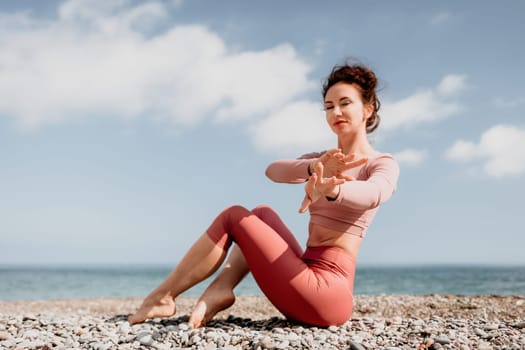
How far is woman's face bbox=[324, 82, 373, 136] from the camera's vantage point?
4.74 m

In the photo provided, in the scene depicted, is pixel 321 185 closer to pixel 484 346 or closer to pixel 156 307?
pixel 484 346

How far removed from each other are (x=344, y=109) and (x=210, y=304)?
7.77 ft

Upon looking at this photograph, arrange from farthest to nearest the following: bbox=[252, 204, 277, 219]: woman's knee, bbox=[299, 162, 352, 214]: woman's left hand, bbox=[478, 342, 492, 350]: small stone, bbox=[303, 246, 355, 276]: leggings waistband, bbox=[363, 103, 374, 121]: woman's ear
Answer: bbox=[252, 204, 277, 219]: woman's knee → bbox=[363, 103, 374, 121]: woman's ear → bbox=[303, 246, 355, 276]: leggings waistband → bbox=[478, 342, 492, 350]: small stone → bbox=[299, 162, 352, 214]: woman's left hand

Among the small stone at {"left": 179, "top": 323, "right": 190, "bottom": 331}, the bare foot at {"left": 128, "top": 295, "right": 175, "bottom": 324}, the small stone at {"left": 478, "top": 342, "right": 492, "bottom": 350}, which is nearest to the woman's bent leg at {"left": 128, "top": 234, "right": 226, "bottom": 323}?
the bare foot at {"left": 128, "top": 295, "right": 175, "bottom": 324}

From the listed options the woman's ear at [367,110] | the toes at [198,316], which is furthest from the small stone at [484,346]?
the toes at [198,316]

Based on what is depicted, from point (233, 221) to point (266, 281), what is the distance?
2.16 ft

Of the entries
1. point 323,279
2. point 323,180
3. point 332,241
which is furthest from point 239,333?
point 323,180

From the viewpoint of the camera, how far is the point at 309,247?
490 cm

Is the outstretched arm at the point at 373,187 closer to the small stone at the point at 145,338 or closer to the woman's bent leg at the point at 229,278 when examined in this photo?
the woman's bent leg at the point at 229,278

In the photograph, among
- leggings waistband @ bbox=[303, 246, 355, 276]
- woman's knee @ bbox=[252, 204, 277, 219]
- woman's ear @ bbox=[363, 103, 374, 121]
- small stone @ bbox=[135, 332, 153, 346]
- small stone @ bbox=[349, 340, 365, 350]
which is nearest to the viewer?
small stone @ bbox=[349, 340, 365, 350]

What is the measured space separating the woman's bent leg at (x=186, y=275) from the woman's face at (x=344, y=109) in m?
1.67

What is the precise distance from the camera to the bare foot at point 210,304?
4848 millimetres

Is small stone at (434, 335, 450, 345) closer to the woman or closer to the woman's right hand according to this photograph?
the woman

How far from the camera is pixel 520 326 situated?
5.20 metres
